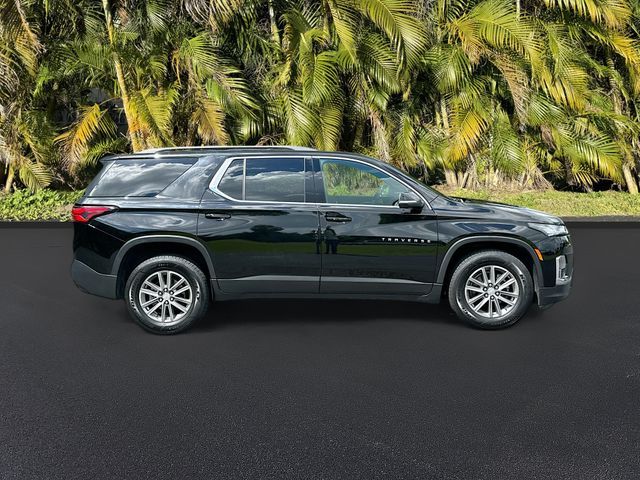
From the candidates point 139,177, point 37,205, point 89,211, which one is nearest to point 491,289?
point 139,177

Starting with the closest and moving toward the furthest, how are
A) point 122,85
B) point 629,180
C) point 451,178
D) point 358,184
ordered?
point 358,184
point 122,85
point 629,180
point 451,178

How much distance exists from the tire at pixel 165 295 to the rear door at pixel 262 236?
24cm

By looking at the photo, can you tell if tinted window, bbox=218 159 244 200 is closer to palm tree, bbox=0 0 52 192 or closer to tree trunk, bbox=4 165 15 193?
palm tree, bbox=0 0 52 192

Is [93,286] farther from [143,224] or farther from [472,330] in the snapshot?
[472,330]

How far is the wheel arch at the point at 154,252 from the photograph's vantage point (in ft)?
20.1

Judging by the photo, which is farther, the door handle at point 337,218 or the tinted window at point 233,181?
the tinted window at point 233,181

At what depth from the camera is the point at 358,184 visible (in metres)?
6.36

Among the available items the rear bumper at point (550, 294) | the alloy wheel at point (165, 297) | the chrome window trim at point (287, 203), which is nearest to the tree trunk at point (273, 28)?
the chrome window trim at point (287, 203)

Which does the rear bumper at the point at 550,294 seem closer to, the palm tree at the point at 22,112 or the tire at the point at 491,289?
the tire at the point at 491,289

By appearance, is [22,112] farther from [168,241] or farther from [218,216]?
[218,216]

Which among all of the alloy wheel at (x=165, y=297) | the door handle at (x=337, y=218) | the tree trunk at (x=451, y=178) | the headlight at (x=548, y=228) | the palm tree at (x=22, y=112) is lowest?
the alloy wheel at (x=165, y=297)

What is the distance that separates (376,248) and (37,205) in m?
12.5

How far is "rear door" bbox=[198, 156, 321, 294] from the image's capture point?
20.0 ft

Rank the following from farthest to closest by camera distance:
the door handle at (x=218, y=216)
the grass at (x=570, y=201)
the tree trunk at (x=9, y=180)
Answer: the tree trunk at (x=9, y=180), the grass at (x=570, y=201), the door handle at (x=218, y=216)
